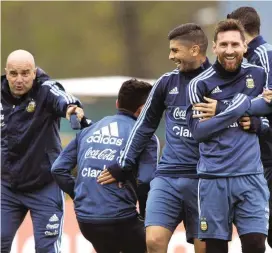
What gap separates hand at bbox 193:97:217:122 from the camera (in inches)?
328

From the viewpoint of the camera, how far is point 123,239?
9203 millimetres

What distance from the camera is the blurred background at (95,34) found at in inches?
1073

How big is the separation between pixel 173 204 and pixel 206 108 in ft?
2.92

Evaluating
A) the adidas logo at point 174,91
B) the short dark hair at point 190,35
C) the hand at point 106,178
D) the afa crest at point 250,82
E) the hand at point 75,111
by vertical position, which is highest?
the short dark hair at point 190,35

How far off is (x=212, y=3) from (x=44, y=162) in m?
14.1

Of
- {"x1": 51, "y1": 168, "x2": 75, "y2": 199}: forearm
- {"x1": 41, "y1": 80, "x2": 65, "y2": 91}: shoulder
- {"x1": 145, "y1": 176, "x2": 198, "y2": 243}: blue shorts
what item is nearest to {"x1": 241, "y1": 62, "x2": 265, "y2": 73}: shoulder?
{"x1": 145, "y1": 176, "x2": 198, "y2": 243}: blue shorts

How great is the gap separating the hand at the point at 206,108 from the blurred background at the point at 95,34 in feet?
54.7

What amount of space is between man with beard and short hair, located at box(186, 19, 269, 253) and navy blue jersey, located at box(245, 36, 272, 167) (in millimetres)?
529

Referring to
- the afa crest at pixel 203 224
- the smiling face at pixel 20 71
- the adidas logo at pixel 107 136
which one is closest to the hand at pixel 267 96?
the afa crest at pixel 203 224

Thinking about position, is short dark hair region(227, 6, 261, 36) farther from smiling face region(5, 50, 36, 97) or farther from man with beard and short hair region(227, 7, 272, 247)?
smiling face region(5, 50, 36, 97)

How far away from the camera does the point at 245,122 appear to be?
834cm

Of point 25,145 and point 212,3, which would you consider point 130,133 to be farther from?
point 212,3

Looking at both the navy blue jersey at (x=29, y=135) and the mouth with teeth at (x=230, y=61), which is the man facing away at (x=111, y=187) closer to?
the navy blue jersey at (x=29, y=135)

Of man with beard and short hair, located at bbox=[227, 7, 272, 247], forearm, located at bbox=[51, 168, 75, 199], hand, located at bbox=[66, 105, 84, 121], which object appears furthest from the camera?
hand, located at bbox=[66, 105, 84, 121]
